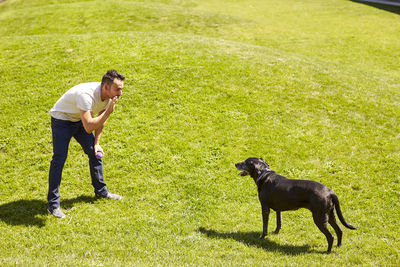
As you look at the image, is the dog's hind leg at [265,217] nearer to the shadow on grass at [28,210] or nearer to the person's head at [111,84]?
the person's head at [111,84]

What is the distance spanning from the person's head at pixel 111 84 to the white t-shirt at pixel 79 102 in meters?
0.25

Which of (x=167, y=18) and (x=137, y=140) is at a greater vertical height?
(x=167, y=18)

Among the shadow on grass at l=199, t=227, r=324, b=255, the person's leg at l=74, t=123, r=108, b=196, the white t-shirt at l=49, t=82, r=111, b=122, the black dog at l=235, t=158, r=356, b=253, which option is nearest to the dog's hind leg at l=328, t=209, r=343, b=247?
the black dog at l=235, t=158, r=356, b=253

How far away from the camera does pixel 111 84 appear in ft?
20.5

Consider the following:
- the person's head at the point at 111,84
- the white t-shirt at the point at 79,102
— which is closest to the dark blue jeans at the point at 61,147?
the white t-shirt at the point at 79,102

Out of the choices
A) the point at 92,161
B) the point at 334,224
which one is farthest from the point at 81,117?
the point at 334,224

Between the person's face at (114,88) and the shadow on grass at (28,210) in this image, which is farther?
the shadow on grass at (28,210)

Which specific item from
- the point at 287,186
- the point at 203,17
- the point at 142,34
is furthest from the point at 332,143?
the point at 203,17

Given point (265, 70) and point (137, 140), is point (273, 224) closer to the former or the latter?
point (137, 140)

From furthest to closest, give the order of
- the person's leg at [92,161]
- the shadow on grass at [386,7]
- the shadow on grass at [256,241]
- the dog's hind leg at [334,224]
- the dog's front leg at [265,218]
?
the shadow on grass at [386,7] → the person's leg at [92,161] → the dog's front leg at [265,218] → the shadow on grass at [256,241] → the dog's hind leg at [334,224]

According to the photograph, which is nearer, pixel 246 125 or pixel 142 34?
pixel 246 125

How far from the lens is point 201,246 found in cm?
654

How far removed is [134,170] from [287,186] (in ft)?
16.2

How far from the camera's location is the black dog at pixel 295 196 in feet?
18.9
